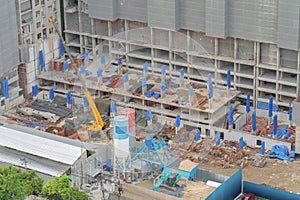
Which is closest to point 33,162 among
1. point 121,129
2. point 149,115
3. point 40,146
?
point 40,146

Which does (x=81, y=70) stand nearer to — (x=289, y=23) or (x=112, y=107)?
(x=112, y=107)

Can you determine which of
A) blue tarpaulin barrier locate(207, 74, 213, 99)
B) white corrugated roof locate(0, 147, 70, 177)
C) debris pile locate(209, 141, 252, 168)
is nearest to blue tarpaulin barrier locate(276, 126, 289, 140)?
debris pile locate(209, 141, 252, 168)

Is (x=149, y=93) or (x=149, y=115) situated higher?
(x=149, y=93)

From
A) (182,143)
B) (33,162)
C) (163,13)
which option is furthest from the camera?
(163,13)

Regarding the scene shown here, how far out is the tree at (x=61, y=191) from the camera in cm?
4503

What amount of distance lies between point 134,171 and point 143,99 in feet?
33.2

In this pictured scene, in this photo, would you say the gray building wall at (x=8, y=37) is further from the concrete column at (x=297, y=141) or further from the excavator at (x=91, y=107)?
the concrete column at (x=297, y=141)

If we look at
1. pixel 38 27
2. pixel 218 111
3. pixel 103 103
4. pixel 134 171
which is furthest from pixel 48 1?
pixel 134 171

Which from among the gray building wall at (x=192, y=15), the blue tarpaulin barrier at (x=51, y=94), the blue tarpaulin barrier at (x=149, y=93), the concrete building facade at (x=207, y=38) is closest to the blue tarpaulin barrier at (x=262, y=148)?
Result: the concrete building facade at (x=207, y=38)

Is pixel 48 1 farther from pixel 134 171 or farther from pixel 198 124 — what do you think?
pixel 134 171

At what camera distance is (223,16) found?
A: 188 feet

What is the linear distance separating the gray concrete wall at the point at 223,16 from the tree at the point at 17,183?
15.9 meters

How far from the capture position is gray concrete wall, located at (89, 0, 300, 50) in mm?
55500

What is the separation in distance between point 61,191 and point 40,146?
6345 millimetres
